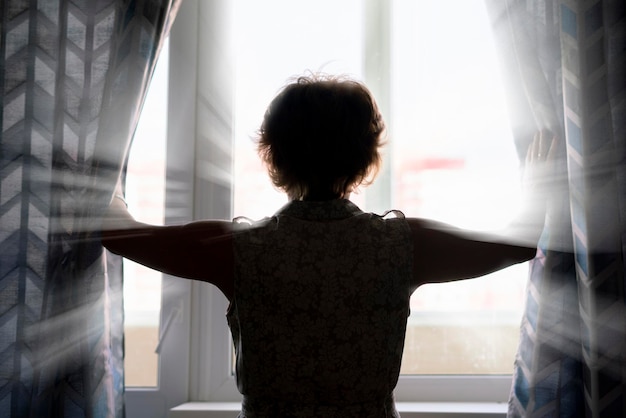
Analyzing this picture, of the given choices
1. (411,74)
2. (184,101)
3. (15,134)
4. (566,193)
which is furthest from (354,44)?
(15,134)

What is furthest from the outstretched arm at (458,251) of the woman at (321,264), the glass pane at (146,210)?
the glass pane at (146,210)

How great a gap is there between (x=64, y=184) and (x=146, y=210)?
16.1 inches

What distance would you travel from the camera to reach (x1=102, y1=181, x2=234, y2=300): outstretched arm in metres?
1.06

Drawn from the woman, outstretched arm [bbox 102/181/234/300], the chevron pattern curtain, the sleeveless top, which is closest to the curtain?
the woman

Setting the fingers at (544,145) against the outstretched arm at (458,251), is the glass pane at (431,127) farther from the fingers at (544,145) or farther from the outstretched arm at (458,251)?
the outstretched arm at (458,251)

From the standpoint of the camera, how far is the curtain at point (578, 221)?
1.30m

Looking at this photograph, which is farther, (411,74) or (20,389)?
(411,74)

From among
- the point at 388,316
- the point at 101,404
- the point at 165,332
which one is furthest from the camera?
the point at 165,332

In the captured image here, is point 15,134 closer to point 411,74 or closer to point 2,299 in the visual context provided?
point 2,299

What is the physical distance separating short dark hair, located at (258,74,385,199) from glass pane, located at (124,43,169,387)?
74cm

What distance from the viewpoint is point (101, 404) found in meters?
1.33

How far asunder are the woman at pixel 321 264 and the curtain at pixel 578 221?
0.32 metres

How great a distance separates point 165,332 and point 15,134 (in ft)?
2.13

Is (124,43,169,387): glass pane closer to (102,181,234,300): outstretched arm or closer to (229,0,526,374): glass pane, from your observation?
(229,0,526,374): glass pane
